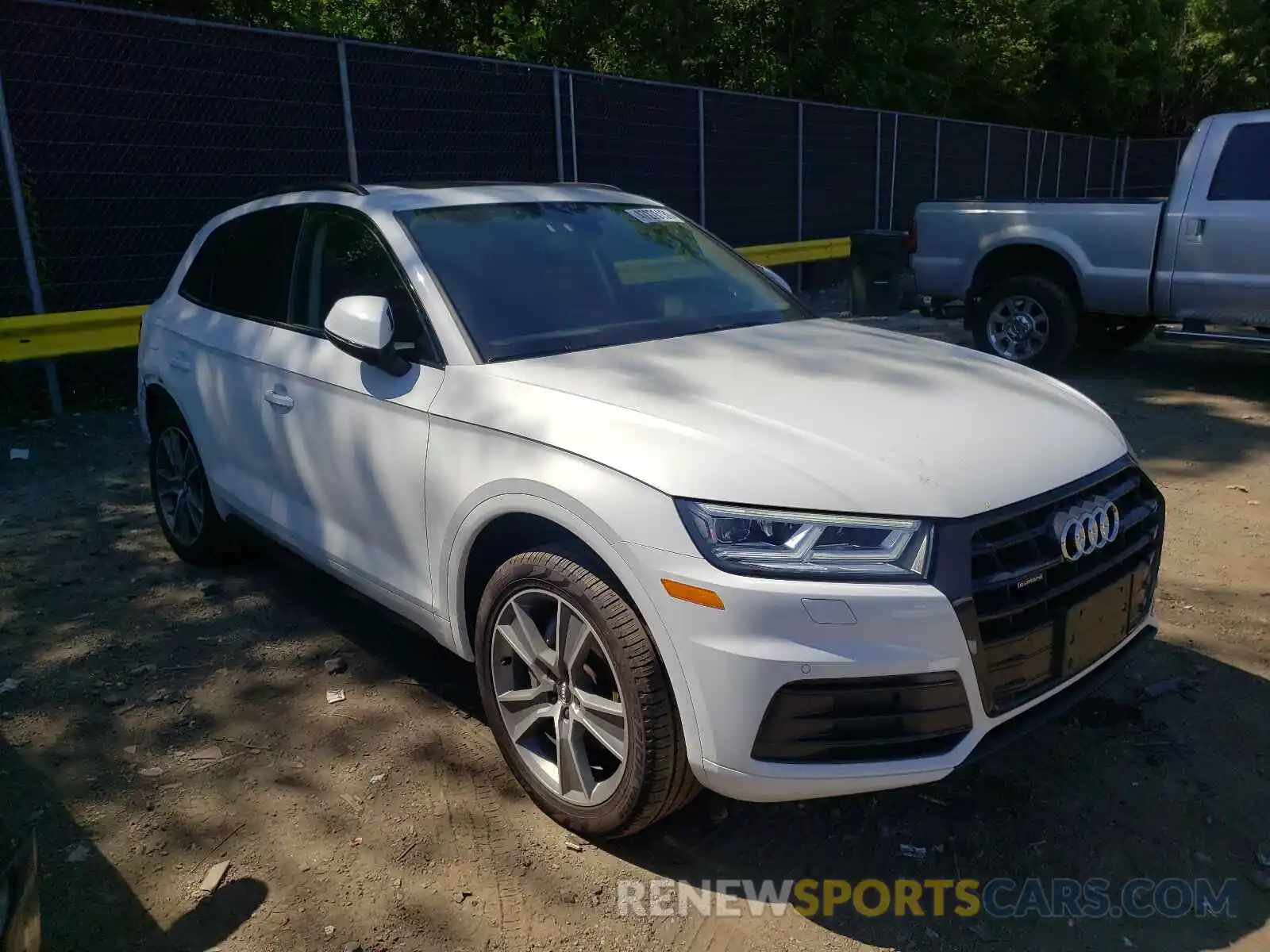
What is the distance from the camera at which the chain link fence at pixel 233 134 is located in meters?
7.63

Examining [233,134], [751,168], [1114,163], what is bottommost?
[1114,163]

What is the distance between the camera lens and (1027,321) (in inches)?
344

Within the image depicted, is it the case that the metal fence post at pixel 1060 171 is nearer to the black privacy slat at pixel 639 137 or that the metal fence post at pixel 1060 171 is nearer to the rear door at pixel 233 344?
the black privacy slat at pixel 639 137

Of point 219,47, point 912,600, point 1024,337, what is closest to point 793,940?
point 912,600

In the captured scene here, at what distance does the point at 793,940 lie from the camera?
8.35 feet

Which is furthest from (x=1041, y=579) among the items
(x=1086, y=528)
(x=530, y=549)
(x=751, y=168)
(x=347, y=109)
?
(x=751, y=168)

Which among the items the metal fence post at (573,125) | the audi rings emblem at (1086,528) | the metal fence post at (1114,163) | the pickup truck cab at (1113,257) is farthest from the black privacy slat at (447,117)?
the metal fence post at (1114,163)

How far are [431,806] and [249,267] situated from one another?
97.1 inches

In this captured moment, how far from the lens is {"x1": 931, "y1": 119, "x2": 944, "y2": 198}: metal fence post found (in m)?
18.5

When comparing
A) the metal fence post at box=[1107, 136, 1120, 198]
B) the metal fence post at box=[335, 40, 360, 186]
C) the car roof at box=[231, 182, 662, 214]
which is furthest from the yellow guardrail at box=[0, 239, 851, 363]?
the metal fence post at box=[1107, 136, 1120, 198]

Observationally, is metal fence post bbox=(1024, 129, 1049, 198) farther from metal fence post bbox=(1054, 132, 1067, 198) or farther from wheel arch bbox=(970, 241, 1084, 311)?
wheel arch bbox=(970, 241, 1084, 311)

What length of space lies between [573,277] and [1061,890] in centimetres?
239

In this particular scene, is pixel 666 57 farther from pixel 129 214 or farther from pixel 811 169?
pixel 129 214

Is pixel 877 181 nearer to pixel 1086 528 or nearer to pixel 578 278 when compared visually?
pixel 578 278
